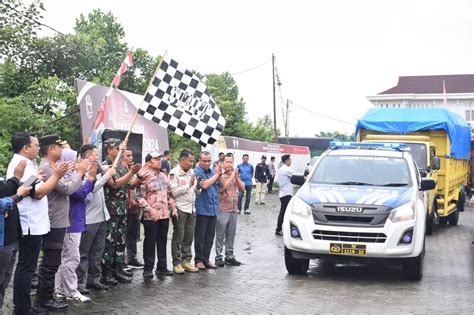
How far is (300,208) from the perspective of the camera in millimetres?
9445

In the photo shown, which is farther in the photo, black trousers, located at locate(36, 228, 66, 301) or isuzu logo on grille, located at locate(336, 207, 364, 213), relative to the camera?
isuzu logo on grille, located at locate(336, 207, 364, 213)

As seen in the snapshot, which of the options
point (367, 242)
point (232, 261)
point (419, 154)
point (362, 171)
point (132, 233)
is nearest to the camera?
point (367, 242)

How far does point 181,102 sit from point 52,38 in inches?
323

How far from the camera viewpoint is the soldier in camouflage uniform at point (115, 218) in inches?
330

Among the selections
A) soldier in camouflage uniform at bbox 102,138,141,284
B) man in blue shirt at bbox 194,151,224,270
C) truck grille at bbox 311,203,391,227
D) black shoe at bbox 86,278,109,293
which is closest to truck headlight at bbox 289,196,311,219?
truck grille at bbox 311,203,391,227

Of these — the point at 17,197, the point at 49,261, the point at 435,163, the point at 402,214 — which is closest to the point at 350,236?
the point at 402,214

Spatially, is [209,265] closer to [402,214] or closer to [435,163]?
[402,214]

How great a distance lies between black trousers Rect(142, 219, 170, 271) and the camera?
912 centimetres

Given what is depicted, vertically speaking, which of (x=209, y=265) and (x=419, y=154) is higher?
(x=419, y=154)

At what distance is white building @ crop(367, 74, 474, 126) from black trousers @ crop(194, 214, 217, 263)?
5783 centimetres

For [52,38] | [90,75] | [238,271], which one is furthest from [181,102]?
[90,75]

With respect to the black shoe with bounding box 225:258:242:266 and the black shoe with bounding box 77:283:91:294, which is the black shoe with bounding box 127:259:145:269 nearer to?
the black shoe with bounding box 225:258:242:266

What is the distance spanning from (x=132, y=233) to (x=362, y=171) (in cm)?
384

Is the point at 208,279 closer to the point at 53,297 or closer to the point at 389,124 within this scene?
the point at 53,297
